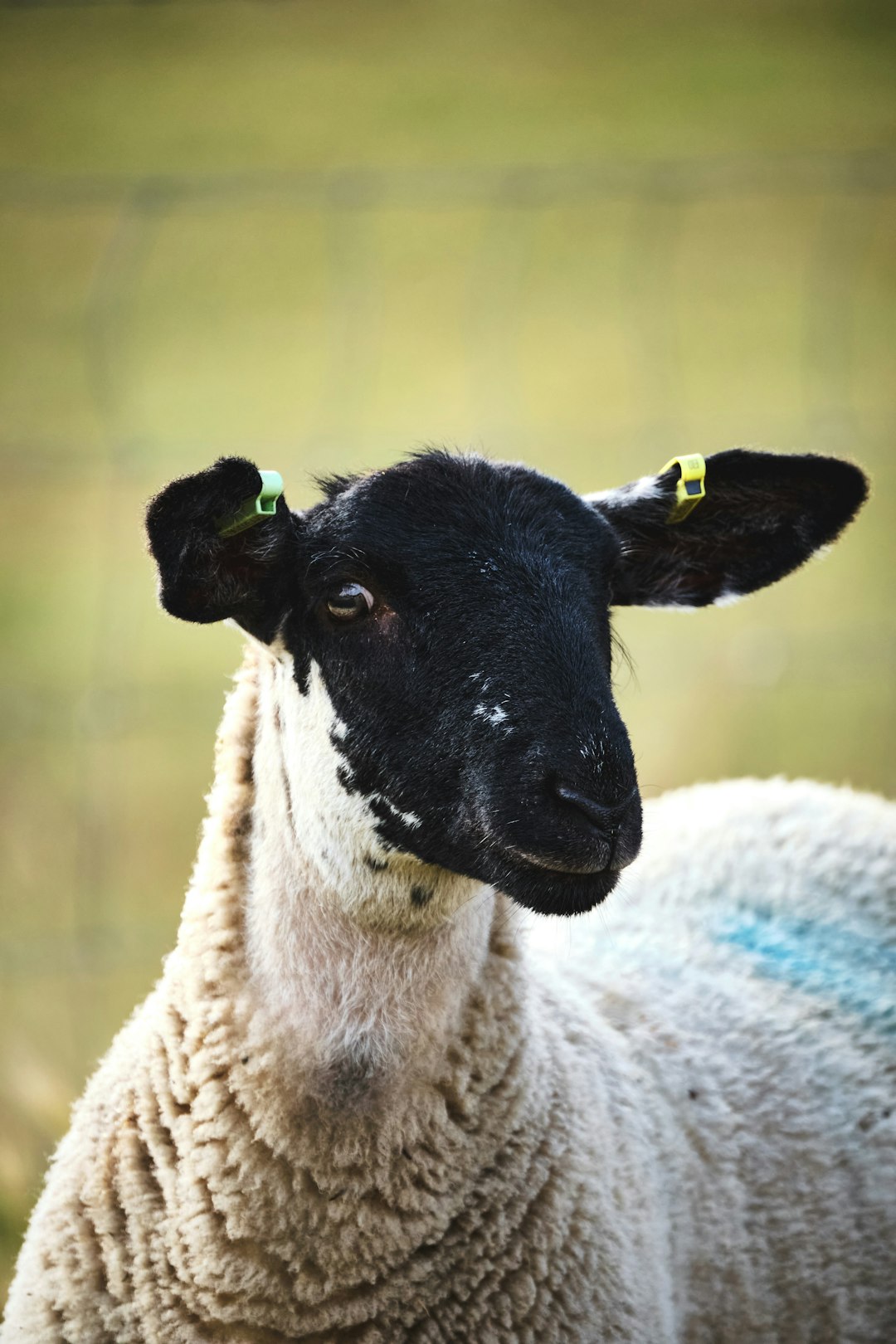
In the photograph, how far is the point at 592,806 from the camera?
211 cm

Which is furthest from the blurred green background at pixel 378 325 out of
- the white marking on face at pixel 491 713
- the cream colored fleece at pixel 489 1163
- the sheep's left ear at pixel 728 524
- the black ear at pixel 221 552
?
the white marking on face at pixel 491 713

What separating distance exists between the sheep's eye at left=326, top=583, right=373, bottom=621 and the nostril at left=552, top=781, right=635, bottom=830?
0.55 m

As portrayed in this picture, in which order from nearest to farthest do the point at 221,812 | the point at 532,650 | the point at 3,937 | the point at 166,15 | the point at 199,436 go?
the point at 532,650 < the point at 221,812 < the point at 3,937 < the point at 199,436 < the point at 166,15

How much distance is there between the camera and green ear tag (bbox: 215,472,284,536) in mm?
2408

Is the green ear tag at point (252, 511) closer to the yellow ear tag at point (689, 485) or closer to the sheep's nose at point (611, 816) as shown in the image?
the sheep's nose at point (611, 816)

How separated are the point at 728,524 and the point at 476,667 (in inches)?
37.7

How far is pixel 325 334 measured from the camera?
57.6 ft

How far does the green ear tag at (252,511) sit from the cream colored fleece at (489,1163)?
521 millimetres

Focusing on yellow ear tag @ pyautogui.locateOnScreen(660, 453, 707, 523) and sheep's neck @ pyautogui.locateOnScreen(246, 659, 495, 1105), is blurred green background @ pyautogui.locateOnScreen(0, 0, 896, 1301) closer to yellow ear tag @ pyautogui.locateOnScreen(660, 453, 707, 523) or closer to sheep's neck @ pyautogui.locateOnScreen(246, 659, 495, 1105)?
yellow ear tag @ pyautogui.locateOnScreen(660, 453, 707, 523)

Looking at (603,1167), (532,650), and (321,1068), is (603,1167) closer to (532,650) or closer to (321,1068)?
(321,1068)

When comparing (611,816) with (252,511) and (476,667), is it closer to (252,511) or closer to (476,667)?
(476,667)

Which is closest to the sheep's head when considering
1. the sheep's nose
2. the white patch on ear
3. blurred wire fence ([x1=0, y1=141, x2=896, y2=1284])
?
the sheep's nose

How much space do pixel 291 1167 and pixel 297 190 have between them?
5.06 meters

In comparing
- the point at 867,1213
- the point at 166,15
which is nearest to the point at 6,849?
the point at 867,1213
